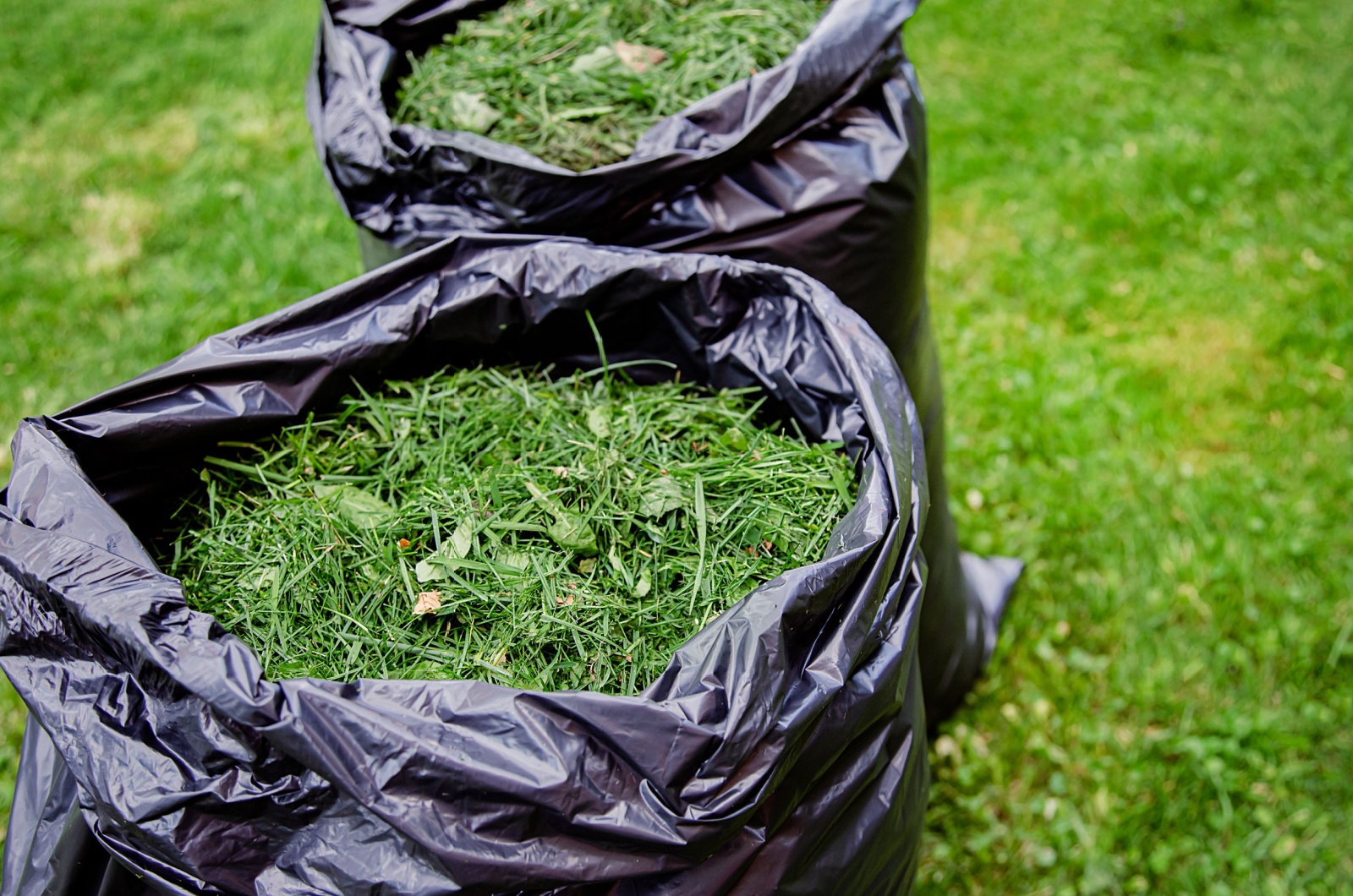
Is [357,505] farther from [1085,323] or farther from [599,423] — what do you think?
[1085,323]

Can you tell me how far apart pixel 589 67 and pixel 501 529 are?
0.90 meters

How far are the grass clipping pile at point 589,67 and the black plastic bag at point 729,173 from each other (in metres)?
0.11

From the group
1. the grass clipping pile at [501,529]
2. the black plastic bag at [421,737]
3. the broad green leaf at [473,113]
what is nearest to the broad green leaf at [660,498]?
the grass clipping pile at [501,529]

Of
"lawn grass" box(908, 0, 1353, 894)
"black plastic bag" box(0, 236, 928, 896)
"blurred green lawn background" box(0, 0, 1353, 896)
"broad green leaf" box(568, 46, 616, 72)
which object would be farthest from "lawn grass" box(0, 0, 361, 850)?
"lawn grass" box(908, 0, 1353, 894)

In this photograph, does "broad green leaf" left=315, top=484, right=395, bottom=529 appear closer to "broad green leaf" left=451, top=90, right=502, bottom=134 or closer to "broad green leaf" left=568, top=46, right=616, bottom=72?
"broad green leaf" left=451, top=90, right=502, bottom=134

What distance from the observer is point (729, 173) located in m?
1.51

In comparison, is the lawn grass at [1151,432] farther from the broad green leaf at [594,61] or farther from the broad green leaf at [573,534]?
the broad green leaf at [594,61]

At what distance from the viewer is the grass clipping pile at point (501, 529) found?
1082 mm

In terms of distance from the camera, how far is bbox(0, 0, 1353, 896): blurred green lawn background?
1916mm

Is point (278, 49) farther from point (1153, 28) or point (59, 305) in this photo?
point (1153, 28)

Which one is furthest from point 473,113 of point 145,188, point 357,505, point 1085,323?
point 145,188

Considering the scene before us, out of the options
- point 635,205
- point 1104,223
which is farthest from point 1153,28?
point 635,205

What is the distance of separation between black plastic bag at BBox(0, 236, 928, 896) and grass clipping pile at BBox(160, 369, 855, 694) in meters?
0.11

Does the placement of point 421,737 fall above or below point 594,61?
below
